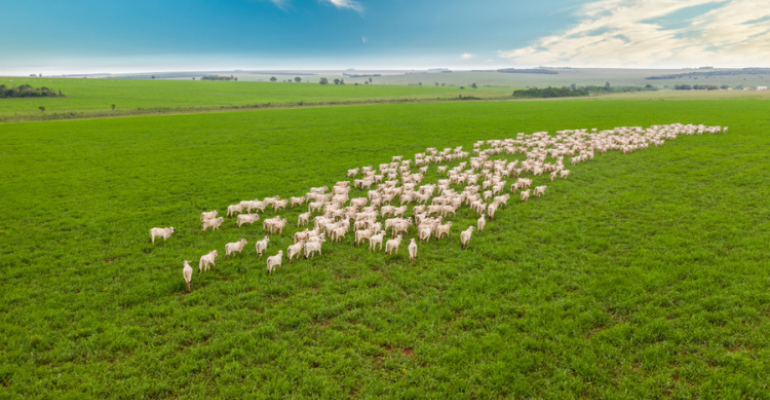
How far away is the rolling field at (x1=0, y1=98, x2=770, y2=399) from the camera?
7.38 m

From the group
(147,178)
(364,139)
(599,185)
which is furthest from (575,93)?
(147,178)

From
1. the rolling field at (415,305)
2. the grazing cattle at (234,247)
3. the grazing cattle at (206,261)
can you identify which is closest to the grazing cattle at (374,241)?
the rolling field at (415,305)

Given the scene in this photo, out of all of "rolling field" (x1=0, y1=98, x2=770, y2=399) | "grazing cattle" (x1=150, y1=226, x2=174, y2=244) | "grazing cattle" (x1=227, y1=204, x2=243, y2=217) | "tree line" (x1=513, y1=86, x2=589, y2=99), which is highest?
"tree line" (x1=513, y1=86, x2=589, y2=99)

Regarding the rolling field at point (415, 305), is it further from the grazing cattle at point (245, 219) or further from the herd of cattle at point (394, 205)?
the herd of cattle at point (394, 205)

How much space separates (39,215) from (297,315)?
17.1 metres

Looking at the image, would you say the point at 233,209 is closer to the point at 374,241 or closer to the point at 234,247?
the point at 234,247

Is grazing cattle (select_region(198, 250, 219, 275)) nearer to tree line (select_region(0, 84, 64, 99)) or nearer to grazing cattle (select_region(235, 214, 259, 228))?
grazing cattle (select_region(235, 214, 259, 228))

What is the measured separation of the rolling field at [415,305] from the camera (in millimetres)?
7375

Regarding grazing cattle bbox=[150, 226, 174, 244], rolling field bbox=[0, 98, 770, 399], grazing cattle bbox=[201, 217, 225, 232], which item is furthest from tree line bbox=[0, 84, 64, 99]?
grazing cattle bbox=[201, 217, 225, 232]

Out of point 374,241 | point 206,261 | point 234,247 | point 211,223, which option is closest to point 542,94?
point 374,241

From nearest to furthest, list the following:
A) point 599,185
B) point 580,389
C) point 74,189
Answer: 1. point 580,389
2. point 599,185
3. point 74,189

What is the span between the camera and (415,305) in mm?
9930

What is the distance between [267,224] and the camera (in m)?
15.6

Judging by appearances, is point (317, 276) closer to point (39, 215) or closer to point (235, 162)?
point (39, 215)
